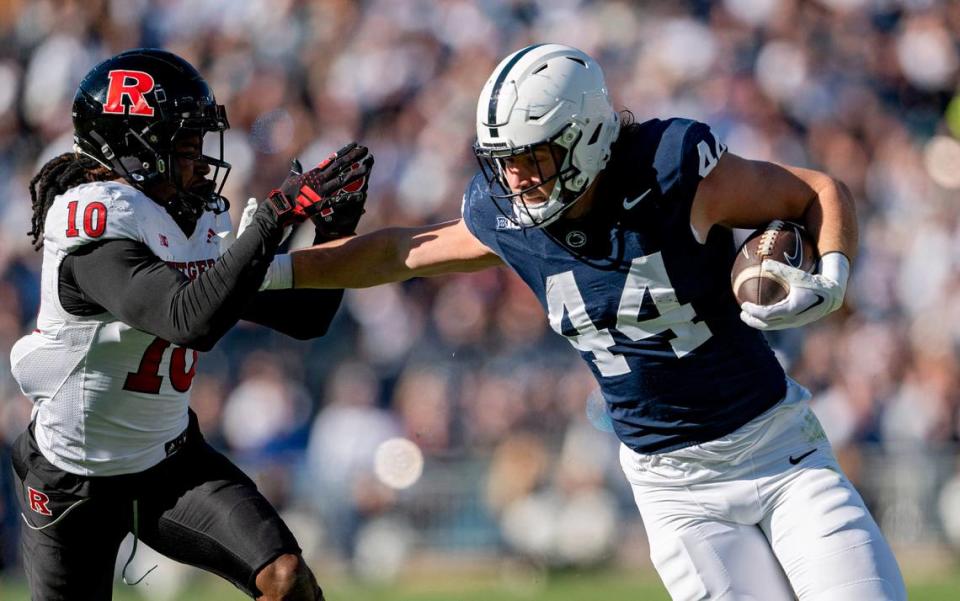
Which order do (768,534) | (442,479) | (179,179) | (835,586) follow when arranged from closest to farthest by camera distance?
(835,586), (768,534), (179,179), (442,479)

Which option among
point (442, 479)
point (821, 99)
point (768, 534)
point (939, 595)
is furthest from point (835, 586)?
point (821, 99)

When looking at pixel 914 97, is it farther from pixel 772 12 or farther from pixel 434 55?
pixel 434 55

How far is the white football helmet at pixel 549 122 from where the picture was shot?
353cm

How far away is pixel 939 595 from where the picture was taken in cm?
686

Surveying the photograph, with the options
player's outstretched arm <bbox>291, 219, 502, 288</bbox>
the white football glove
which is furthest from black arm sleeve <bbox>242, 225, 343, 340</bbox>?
the white football glove

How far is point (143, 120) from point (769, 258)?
1803 mm

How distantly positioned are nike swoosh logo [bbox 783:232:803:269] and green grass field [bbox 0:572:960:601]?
3967mm

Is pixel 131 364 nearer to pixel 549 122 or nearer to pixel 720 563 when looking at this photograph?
pixel 549 122

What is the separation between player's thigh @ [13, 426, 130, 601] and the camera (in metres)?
3.96

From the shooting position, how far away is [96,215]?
3.65 m

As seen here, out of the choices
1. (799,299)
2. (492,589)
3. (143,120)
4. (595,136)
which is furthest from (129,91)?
(492,589)

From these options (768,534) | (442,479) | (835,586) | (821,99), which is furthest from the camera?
(821,99)

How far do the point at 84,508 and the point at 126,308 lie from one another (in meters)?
0.75

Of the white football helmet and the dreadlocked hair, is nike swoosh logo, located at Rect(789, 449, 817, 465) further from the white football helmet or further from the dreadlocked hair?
the dreadlocked hair
